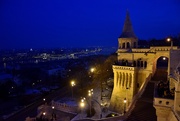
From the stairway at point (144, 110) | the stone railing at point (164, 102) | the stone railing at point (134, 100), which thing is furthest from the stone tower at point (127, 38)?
the stone railing at point (164, 102)

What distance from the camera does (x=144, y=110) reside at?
1684 centimetres

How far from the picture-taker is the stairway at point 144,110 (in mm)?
15585

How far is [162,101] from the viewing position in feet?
43.2

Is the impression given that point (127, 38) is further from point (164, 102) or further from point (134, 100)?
point (164, 102)

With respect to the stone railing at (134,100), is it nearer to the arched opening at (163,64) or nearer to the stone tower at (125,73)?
the stone tower at (125,73)

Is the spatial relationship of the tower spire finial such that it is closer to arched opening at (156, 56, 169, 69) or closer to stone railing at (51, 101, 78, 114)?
arched opening at (156, 56, 169, 69)

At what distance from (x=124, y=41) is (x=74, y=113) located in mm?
12430

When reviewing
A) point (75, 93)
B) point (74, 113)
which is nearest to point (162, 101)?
point (74, 113)

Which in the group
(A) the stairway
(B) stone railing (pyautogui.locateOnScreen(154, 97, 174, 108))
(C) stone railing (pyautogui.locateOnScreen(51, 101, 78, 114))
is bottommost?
(C) stone railing (pyautogui.locateOnScreen(51, 101, 78, 114))

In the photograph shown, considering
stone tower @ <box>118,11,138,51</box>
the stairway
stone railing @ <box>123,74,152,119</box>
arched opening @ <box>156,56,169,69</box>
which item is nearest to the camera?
the stairway

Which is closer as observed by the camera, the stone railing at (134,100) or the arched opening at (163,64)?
the stone railing at (134,100)

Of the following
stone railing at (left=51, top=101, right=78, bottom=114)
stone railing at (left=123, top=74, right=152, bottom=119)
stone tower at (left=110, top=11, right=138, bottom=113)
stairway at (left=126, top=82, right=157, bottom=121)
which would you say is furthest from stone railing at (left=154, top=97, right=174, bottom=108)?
stone railing at (left=51, top=101, right=78, bottom=114)

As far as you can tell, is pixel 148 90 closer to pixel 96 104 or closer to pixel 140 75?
pixel 140 75

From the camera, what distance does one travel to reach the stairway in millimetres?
15585
